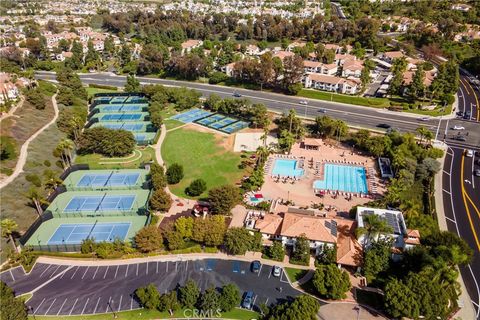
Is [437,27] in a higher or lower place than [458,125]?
higher

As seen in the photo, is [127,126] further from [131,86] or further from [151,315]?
[151,315]

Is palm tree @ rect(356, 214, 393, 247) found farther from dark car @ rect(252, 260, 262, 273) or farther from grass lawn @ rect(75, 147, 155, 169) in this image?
grass lawn @ rect(75, 147, 155, 169)

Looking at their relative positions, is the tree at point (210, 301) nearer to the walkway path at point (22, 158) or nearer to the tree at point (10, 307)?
the tree at point (10, 307)

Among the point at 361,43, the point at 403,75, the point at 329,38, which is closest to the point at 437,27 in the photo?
→ the point at 361,43

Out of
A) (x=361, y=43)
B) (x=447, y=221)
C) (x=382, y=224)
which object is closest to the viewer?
(x=382, y=224)

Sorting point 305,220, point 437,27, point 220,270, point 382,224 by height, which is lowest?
point 220,270

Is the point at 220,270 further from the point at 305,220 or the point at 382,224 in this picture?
the point at 382,224

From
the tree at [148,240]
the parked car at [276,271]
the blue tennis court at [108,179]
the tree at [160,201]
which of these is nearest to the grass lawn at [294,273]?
the parked car at [276,271]

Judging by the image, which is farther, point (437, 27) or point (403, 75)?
point (437, 27)
